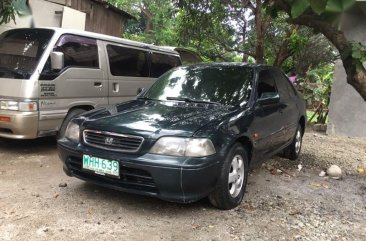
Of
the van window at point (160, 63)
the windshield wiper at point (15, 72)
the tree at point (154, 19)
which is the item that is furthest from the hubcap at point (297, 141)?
the tree at point (154, 19)

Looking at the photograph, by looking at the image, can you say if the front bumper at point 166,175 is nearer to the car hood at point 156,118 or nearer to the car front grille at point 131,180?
the car front grille at point 131,180

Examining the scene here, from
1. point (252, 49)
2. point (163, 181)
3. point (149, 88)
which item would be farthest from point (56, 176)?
point (252, 49)

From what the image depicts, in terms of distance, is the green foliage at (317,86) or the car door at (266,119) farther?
the green foliage at (317,86)

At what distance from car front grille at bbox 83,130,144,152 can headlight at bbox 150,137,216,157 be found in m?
0.19

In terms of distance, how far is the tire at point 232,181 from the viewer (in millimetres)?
3844

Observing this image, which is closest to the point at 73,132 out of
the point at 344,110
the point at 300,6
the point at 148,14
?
the point at 300,6

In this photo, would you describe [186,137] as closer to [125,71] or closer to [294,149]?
[294,149]

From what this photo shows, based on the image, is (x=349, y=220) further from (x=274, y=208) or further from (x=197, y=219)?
(x=197, y=219)

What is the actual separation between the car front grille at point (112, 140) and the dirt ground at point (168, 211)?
65cm

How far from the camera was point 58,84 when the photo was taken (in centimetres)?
578

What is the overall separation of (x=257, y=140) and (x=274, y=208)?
0.78 meters

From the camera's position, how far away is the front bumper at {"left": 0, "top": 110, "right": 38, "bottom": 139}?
17.7ft

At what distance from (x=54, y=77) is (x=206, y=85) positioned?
7.52ft

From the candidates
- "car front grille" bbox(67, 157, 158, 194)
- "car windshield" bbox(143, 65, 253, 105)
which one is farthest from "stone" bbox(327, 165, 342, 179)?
"car front grille" bbox(67, 157, 158, 194)
